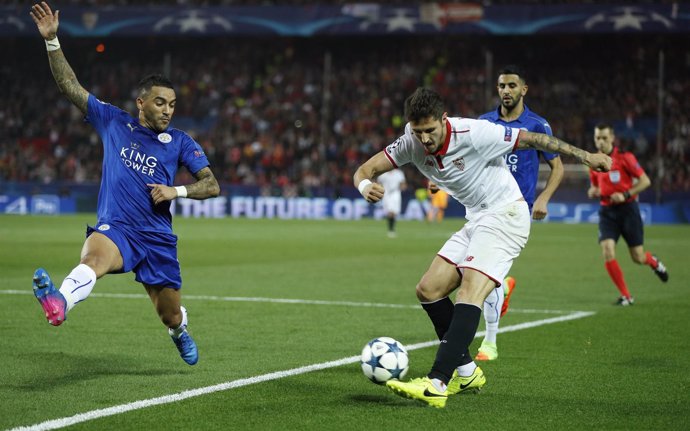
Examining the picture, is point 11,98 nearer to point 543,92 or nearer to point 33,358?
point 543,92

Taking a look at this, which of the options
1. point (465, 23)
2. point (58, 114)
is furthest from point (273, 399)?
point (58, 114)

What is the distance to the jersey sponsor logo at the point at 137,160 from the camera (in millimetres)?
7562

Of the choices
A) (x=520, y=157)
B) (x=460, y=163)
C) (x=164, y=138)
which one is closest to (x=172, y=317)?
(x=164, y=138)

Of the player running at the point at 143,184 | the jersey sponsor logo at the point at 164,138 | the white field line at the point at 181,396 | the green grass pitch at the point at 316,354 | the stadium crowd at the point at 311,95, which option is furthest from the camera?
the stadium crowd at the point at 311,95

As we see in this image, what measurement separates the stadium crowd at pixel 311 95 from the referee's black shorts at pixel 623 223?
79.9ft

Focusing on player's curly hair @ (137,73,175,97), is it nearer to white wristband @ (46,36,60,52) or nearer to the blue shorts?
white wristband @ (46,36,60,52)

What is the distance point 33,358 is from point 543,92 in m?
36.1

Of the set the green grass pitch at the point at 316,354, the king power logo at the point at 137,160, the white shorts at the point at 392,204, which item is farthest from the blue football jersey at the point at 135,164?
the white shorts at the point at 392,204

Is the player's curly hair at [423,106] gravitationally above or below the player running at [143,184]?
above

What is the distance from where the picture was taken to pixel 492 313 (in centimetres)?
904

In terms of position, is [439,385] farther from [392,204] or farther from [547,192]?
[392,204]

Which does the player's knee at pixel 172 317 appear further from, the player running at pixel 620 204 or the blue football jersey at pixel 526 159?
the player running at pixel 620 204

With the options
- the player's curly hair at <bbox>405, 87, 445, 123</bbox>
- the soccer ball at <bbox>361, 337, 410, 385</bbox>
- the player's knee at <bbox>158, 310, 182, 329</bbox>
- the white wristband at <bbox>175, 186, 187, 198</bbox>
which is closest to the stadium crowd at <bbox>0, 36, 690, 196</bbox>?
the player's knee at <bbox>158, 310, 182, 329</bbox>

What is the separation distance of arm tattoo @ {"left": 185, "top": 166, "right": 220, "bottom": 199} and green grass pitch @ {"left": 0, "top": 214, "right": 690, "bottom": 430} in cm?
133
